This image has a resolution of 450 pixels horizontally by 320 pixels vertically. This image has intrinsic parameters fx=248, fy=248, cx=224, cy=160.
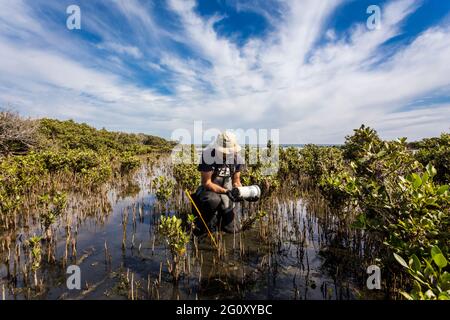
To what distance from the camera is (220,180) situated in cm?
615

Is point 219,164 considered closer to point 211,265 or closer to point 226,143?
point 226,143

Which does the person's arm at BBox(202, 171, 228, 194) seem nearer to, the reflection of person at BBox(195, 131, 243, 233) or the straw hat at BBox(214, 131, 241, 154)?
the reflection of person at BBox(195, 131, 243, 233)

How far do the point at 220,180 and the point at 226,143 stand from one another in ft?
3.13

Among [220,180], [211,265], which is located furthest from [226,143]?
[211,265]

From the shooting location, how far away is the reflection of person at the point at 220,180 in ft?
19.0

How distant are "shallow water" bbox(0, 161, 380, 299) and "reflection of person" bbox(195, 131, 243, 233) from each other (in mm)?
535

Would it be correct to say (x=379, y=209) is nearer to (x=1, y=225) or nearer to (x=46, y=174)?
(x=1, y=225)

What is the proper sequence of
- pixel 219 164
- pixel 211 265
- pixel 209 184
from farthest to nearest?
1. pixel 219 164
2. pixel 209 184
3. pixel 211 265

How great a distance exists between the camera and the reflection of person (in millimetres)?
5797

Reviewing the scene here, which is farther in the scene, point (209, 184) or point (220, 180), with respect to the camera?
point (220, 180)

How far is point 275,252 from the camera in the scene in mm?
5438

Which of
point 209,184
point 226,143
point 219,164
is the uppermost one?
point 226,143
